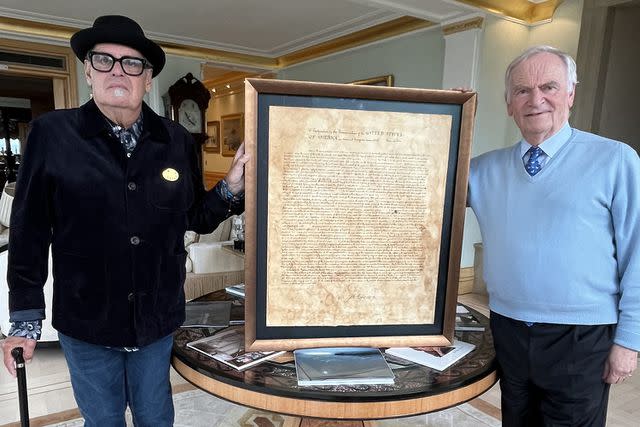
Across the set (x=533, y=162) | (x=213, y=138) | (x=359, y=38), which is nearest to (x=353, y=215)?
(x=533, y=162)

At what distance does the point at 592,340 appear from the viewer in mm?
1080

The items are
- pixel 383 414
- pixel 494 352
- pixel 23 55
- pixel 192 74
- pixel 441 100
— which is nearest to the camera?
pixel 383 414

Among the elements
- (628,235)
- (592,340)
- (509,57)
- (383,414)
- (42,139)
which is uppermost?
(509,57)

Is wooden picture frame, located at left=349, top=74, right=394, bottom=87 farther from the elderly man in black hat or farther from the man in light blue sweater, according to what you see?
the elderly man in black hat

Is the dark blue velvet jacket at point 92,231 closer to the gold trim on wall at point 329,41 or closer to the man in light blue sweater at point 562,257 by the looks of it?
the man in light blue sweater at point 562,257

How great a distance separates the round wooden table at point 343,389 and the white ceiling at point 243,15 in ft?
11.1

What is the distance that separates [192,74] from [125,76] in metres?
5.58

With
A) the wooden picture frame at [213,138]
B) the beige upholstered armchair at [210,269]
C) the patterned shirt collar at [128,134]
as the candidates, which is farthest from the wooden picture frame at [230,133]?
the patterned shirt collar at [128,134]

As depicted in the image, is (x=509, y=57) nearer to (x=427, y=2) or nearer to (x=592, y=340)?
(x=427, y=2)

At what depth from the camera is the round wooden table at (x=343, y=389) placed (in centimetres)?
90

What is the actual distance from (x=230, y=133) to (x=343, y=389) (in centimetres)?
820

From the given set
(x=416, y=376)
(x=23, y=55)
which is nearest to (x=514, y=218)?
(x=416, y=376)

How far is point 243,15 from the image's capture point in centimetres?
475

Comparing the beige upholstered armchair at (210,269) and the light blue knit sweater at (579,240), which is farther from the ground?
the light blue knit sweater at (579,240)
